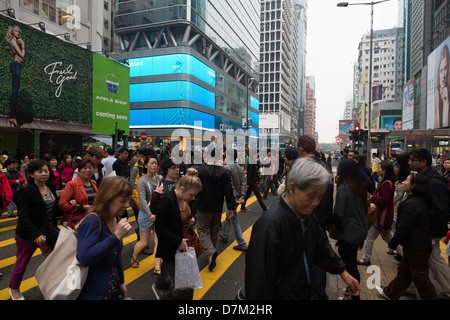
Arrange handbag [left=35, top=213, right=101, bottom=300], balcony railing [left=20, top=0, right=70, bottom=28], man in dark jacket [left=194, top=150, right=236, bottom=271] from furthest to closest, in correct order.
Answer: balcony railing [left=20, top=0, right=70, bottom=28] → man in dark jacket [left=194, top=150, right=236, bottom=271] → handbag [left=35, top=213, right=101, bottom=300]

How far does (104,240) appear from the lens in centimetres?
224

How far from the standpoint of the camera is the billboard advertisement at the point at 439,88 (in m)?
37.3

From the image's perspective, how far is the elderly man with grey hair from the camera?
169 cm

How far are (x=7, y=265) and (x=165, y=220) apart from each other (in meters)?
3.79

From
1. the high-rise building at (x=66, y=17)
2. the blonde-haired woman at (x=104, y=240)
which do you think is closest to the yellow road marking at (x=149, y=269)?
the blonde-haired woman at (x=104, y=240)

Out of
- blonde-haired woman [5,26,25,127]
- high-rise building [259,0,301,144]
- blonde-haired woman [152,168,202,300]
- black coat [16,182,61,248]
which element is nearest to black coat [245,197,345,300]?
blonde-haired woman [152,168,202,300]

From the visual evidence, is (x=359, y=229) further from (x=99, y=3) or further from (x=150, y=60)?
(x=150, y=60)

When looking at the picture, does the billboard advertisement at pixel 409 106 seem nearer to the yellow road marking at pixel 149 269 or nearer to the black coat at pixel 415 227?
the yellow road marking at pixel 149 269

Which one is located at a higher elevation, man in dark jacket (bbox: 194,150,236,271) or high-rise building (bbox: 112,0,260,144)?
high-rise building (bbox: 112,0,260,144)

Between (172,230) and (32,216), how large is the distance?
6.14ft

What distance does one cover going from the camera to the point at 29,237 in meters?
3.60

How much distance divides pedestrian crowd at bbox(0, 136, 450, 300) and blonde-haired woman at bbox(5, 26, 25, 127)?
15010mm

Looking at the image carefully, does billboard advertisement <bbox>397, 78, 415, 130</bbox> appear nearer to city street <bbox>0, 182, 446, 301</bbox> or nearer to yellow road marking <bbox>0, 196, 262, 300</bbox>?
city street <bbox>0, 182, 446, 301</bbox>

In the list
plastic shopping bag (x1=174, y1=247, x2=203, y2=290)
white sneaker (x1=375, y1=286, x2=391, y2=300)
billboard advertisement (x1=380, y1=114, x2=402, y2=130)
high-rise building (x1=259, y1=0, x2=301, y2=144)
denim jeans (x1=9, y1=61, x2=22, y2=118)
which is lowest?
white sneaker (x1=375, y1=286, x2=391, y2=300)
